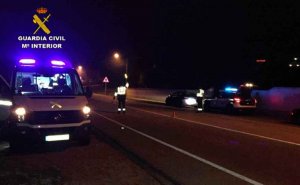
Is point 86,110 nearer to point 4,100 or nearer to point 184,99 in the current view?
point 4,100

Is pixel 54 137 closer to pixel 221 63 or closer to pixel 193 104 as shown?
pixel 193 104

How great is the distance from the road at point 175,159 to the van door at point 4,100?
1.28 meters

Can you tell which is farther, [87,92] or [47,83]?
[87,92]

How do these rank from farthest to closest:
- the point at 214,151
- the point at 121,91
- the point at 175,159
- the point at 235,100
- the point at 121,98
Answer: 1. the point at 235,100
2. the point at 121,91
3. the point at 121,98
4. the point at 214,151
5. the point at 175,159

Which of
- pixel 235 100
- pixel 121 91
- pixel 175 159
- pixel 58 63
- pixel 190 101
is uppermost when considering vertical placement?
pixel 58 63

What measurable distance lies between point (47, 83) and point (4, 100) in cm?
116

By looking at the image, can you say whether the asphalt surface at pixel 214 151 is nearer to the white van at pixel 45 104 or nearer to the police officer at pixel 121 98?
the white van at pixel 45 104

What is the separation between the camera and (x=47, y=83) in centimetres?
1195

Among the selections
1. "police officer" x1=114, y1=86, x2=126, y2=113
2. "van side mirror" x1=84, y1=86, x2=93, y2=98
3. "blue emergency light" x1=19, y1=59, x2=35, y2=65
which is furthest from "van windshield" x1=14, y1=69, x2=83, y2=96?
"police officer" x1=114, y1=86, x2=126, y2=113

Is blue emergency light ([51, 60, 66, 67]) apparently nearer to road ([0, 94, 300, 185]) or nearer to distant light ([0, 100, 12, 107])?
distant light ([0, 100, 12, 107])

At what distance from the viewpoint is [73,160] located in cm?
1007

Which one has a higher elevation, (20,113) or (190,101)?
(20,113)

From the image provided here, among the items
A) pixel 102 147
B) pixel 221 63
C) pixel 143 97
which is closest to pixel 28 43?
pixel 143 97

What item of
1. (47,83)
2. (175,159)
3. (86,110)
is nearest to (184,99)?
(47,83)
